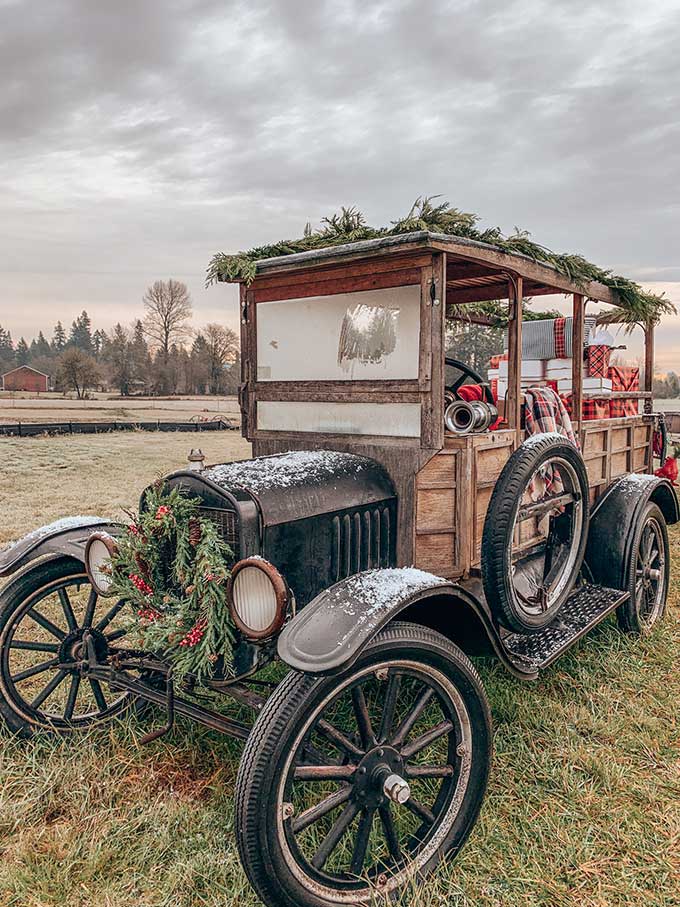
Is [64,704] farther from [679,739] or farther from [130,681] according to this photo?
[679,739]

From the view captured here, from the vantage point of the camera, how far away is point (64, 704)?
3.14 m

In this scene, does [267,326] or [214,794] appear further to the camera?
[267,326]

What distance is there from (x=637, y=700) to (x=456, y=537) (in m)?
1.34

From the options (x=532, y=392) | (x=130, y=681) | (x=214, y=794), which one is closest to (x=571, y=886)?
(x=214, y=794)

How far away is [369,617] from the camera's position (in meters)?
1.93

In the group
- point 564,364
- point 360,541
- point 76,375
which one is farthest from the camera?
point 76,375

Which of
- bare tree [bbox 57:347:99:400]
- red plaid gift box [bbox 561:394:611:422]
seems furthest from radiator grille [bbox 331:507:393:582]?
bare tree [bbox 57:347:99:400]

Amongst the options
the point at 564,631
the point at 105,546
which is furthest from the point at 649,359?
the point at 105,546

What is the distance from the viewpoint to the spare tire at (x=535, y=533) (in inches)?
104

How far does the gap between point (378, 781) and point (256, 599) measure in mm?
686

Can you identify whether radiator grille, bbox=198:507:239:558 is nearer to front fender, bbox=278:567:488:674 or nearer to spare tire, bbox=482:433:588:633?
front fender, bbox=278:567:488:674

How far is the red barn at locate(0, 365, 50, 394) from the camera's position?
835 inches

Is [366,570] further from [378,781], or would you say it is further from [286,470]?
[378,781]

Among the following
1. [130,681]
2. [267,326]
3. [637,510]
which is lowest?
[130,681]
